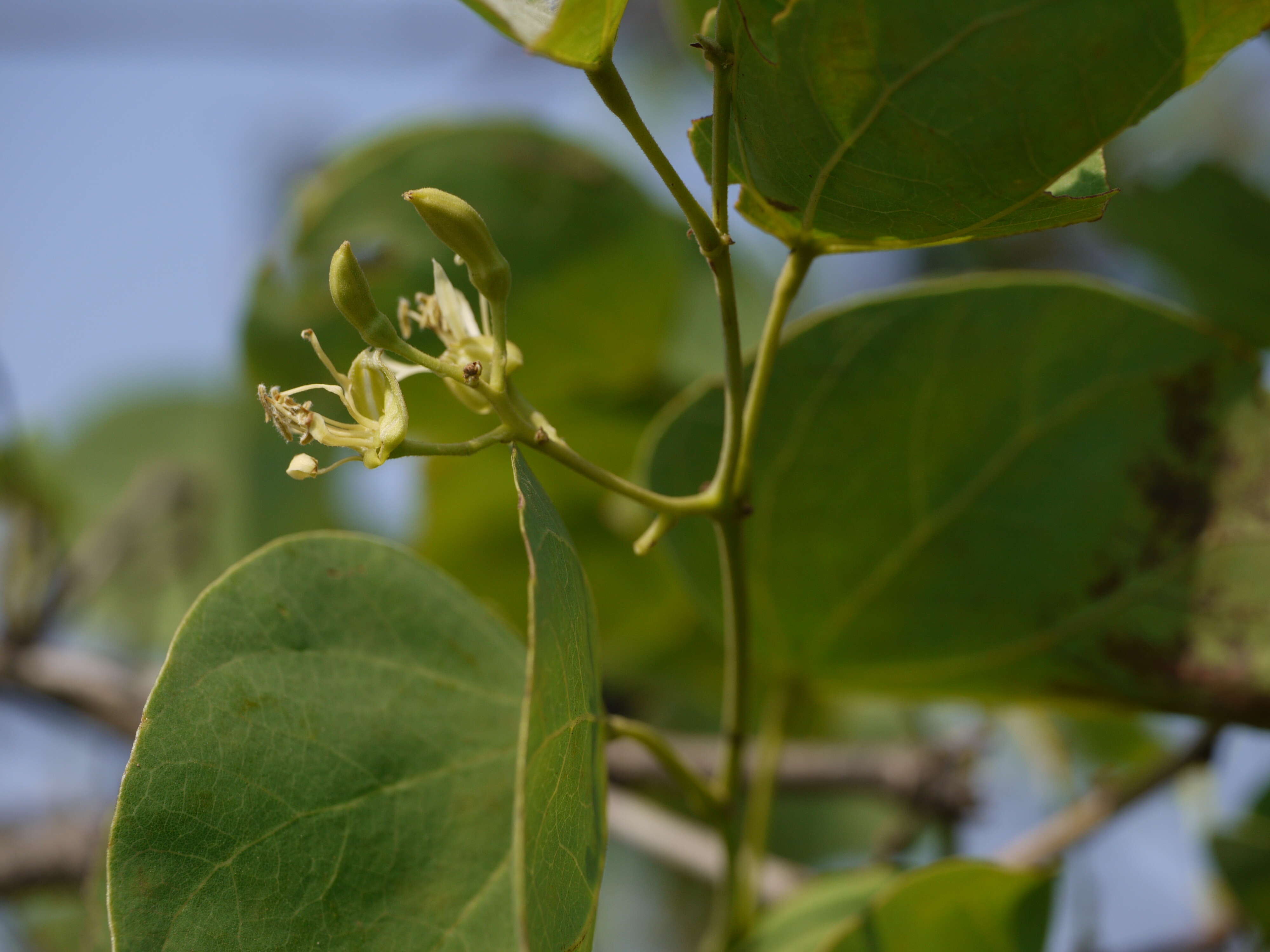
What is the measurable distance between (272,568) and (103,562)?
1387mm

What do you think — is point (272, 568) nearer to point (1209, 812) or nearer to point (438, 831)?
point (438, 831)

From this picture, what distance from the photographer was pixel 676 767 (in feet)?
2.45

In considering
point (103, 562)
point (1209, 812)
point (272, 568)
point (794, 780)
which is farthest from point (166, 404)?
point (1209, 812)

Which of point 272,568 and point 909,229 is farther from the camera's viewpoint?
point 272,568

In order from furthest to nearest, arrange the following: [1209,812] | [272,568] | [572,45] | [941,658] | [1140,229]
Answer: [1209,812] < [1140,229] < [941,658] < [272,568] < [572,45]

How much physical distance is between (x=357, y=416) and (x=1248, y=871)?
1.17 metres

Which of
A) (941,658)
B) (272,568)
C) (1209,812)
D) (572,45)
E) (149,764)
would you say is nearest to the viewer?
(572,45)

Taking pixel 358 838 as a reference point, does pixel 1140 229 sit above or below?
above

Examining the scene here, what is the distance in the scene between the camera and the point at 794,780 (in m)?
1.50

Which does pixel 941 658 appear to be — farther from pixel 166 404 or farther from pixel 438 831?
pixel 166 404

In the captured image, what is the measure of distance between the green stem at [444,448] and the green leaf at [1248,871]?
43.4 inches

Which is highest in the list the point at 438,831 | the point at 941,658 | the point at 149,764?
the point at 149,764

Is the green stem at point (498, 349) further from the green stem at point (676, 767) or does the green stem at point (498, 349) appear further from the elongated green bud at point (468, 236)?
the green stem at point (676, 767)

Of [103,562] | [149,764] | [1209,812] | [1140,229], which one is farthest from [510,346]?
[103,562]
